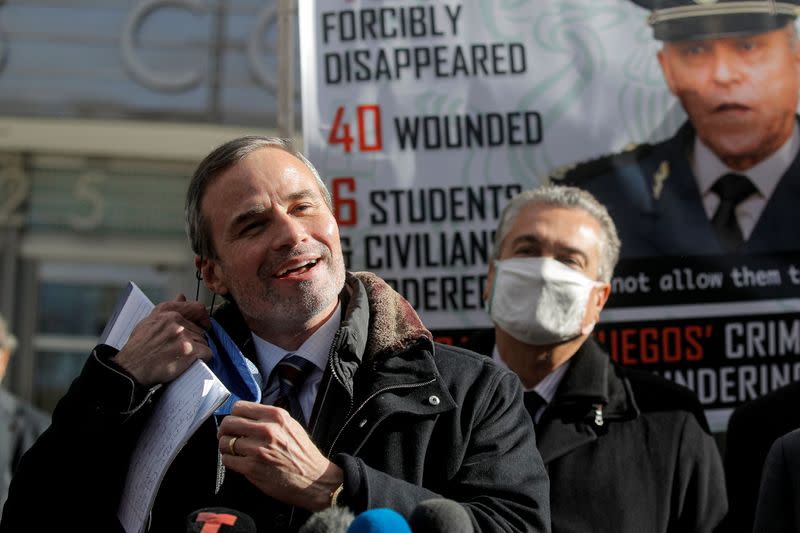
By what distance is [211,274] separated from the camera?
3.13m

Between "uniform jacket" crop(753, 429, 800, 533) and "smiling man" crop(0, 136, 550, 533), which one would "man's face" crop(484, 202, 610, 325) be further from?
"smiling man" crop(0, 136, 550, 533)

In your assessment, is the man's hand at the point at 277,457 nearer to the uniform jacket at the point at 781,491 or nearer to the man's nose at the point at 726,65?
the uniform jacket at the point at 781,491

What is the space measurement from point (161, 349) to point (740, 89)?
92.7 inches

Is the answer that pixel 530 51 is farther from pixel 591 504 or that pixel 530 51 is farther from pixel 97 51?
pixel 97 51

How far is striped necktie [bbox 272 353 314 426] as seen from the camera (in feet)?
9.57

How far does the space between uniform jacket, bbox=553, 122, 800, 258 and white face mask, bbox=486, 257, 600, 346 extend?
498 millimetres

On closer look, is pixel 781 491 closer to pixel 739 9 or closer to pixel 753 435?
pixel 753 435

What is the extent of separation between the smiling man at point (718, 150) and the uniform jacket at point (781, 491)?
129cm

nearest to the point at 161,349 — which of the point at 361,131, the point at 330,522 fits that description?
the point at 330,522

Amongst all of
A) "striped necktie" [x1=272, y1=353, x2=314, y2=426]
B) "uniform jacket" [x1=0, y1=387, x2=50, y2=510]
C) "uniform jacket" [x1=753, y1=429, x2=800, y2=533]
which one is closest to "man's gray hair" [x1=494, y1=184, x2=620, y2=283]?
"uniform jacket" [x1=753, y1=429, x2=800, y2=533]

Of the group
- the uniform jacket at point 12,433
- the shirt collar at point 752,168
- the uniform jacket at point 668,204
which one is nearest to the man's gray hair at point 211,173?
the uniform jacket at point 668,204

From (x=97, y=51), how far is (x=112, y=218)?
1.27m

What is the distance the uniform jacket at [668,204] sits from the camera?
4.34 m

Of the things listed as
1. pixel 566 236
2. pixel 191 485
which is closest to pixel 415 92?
pixel 566 236
